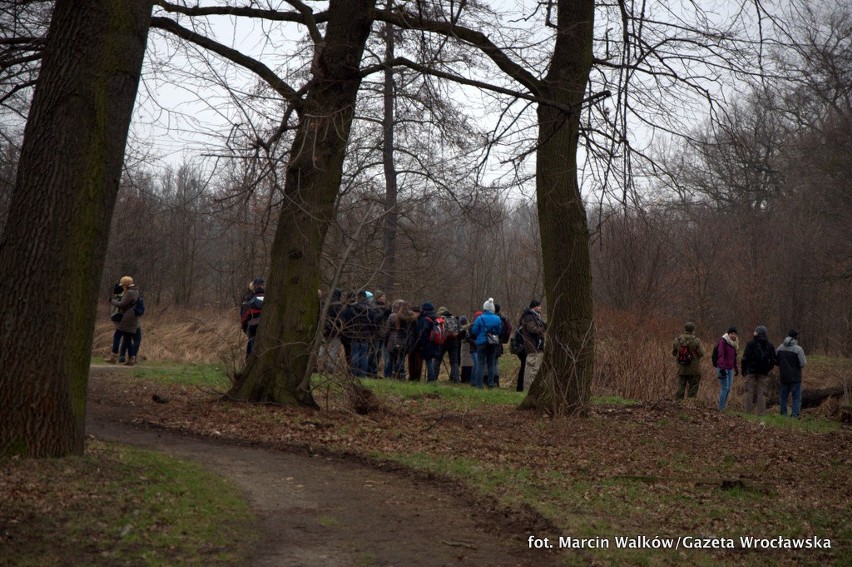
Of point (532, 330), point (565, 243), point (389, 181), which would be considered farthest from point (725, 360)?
point (389, 181)

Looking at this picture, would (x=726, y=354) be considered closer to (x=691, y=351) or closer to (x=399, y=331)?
(x=691, y=351)

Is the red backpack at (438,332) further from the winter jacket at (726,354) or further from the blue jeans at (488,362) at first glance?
the winter jacket at (726,354)

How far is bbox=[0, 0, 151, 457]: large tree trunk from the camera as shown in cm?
661

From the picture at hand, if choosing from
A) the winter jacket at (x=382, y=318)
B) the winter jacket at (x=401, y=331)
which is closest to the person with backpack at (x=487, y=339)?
the winter jacket at (x=401, y=331)

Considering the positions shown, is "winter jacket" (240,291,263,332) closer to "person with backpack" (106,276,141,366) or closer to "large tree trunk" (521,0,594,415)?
"person with backpack" (106,276,141,366)

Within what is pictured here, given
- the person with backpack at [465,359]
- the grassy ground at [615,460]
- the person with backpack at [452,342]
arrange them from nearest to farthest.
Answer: the grassy ground at [615,460] → the person with backpack at [452,342] → the person with backpack at [465,359]

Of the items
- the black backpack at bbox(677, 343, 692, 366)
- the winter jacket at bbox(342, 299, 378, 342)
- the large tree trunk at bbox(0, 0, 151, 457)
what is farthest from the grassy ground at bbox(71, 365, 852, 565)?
the black backpack at bbox(677, 343, 692, 366)

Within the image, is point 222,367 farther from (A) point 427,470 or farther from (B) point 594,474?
(B) point 594,474

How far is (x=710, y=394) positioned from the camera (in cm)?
2155

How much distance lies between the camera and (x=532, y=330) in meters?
17.8

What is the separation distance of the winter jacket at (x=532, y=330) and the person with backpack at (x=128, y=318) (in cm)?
820

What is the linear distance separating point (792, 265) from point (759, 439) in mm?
27948

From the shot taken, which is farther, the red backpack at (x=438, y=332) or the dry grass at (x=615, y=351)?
the dry grass at (x=615, y=351)

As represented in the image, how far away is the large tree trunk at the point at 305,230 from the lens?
11.3 m
